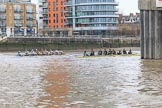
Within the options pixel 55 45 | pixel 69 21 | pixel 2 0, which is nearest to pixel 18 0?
pixel 2 0

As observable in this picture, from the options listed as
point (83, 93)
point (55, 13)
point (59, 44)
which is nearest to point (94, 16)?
point (55, 13)

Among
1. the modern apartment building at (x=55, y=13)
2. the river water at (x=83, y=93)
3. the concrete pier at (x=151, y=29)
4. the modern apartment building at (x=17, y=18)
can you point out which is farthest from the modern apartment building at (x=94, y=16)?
the river water at (x=83, y=93)

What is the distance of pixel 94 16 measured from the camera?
17088 cm

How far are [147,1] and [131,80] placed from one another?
81.3 feet

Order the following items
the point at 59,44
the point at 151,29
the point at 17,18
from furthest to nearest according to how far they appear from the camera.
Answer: the point at 17,18, the point at 59,44, the point at 151,29

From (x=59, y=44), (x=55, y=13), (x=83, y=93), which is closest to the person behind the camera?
(x=83, y=93)

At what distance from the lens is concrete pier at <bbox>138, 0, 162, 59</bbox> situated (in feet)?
183

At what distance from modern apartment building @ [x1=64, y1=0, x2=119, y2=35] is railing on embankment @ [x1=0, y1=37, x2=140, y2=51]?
1232 inches

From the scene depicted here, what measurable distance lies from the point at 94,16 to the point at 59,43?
4871 cm

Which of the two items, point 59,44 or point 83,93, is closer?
point 83,93

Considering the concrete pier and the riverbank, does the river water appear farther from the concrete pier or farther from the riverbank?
the riverbank

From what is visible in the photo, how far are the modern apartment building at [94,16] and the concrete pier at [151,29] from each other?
114063 millimetres

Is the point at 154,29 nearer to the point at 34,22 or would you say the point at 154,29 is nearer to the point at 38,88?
the point at 38,88

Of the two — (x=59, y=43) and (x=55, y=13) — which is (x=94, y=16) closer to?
(x=55, y=13)
